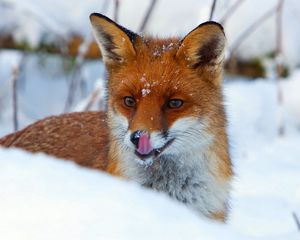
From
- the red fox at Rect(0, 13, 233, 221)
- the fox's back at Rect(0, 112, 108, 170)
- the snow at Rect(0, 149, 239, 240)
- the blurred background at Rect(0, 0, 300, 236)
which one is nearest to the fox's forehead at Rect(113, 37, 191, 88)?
the red fox at Rect(0, 13, 233, 221)

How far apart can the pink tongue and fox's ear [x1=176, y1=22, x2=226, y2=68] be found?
685 mm

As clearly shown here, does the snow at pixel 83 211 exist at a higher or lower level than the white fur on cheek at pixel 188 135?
higher

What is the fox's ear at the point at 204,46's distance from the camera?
383 cm

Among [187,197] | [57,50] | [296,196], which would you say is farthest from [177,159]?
[57,50]

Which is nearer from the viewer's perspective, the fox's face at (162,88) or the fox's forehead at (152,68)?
the fox's face at (162,88)

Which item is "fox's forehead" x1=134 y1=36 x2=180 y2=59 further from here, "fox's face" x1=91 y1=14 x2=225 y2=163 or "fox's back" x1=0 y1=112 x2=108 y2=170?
"fox's back" x1=0 y1=112 x2=108 y2=170

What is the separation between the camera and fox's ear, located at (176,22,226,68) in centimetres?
383

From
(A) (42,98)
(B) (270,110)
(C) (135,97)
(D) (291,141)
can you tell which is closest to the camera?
(C) (135,97)

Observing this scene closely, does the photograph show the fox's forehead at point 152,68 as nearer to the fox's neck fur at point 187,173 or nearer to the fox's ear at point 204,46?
the fox's ear at point 204,46

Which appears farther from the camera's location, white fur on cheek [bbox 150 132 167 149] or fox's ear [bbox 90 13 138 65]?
fox's ear [bbox 90 13 138 65]

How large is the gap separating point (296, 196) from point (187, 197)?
2.23 metres

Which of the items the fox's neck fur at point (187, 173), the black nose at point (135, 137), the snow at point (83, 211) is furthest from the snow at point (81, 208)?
the fox's neck fur at point (187, 173)

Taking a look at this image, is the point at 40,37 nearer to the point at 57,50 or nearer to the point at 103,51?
the point at 57,50

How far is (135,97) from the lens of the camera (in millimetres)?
3717
